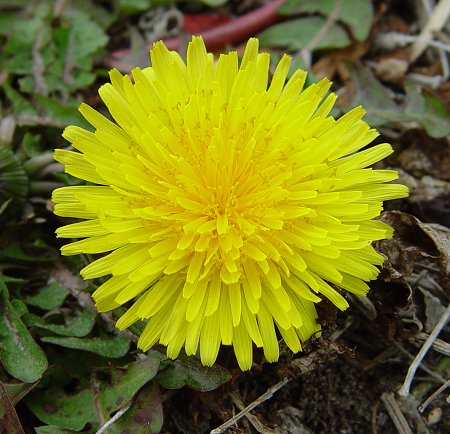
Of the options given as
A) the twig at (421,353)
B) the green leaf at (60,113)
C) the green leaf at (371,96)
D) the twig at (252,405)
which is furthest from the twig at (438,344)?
the green leaf at (60,113)

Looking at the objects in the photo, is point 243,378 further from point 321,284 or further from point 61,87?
point 61,87

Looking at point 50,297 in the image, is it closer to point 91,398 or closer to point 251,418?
point 91,398

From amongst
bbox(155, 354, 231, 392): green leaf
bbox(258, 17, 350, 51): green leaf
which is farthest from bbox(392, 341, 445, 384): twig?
bbox(258, 17, 350, 51): green leaf

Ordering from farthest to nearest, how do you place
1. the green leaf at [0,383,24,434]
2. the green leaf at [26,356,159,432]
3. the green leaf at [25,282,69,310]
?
1. the green leaf at [25,282,69,310]
2. the green leaf at [26,356,159,432]
3. the green leaf at [0,383,24,434]

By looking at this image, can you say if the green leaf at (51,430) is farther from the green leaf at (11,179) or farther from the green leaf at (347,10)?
the green leaf at (347,10)

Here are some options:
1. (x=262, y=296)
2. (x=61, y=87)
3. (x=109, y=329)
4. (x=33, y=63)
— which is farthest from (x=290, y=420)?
(x=33, y=63)

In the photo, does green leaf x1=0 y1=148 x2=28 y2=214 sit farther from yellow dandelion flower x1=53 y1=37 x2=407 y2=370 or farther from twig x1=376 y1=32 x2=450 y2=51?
twig x1=376 y1=32 x2=450 y2=51
